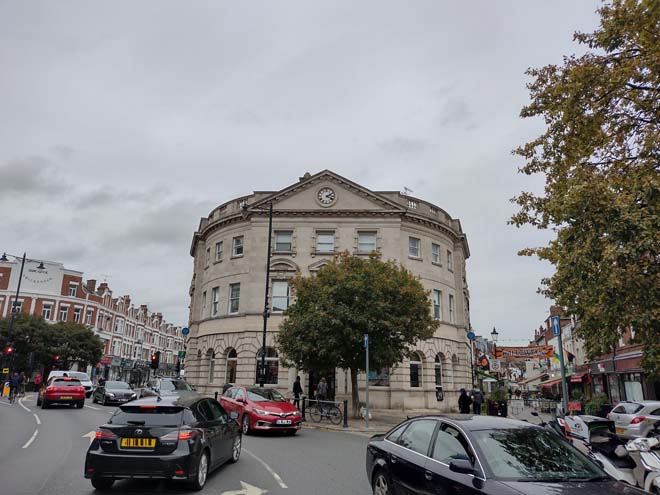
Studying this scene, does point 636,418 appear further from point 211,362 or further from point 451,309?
point 211,362

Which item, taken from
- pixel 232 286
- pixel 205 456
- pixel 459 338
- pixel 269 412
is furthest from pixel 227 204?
pixel 205 456

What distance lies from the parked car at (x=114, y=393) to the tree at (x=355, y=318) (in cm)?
1004

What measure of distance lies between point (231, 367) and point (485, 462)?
93.0 feet

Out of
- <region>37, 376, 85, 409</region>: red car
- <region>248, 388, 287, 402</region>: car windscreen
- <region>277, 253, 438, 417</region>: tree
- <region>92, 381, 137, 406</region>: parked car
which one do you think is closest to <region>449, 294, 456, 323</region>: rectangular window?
<region>277, 253, 438, 417</region>: tree

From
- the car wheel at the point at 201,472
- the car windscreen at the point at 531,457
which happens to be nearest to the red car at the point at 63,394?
the car wheel at the point at 201,472

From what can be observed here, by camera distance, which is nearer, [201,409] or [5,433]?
[201,409]

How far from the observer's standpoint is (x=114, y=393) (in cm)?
2628

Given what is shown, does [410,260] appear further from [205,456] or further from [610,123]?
[205,456]

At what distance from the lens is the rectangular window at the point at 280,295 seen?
102ft

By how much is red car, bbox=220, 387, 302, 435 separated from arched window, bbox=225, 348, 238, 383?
14.7 metres

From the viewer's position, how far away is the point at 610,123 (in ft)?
39.0

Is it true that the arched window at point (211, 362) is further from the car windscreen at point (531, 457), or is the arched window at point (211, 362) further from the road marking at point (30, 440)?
the car windscreen at point (531, 457)

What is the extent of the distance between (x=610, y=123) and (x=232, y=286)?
2536cm

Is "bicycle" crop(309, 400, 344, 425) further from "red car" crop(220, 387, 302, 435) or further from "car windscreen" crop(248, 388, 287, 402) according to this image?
"red car" crop(220, 387, 302, 435)
